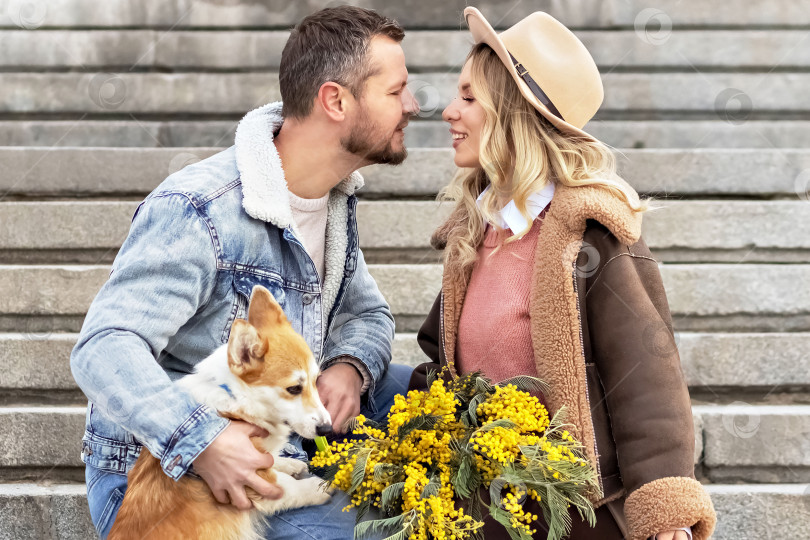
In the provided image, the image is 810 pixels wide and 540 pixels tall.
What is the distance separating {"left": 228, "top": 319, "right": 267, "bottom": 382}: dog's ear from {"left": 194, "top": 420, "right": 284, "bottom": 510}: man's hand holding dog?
167 mm

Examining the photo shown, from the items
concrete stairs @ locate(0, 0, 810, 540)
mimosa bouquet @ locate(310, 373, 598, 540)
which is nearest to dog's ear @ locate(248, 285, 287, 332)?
mimosa bouquet @ locate(310, 373, 598, 540)

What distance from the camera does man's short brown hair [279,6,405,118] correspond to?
2.57 metres

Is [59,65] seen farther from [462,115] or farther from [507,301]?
[507,301]

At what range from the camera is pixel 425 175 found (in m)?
4.23

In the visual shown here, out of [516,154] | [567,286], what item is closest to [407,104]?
[516,154]

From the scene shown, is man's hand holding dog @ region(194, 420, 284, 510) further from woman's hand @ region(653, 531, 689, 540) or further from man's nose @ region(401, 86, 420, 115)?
man's nose @ region(401, 86, 420, 115)

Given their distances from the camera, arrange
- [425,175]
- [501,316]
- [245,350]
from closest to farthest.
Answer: [245,350] < [501,316] < [425,175]

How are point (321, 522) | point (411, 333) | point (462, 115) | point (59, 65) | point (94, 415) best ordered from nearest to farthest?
point (321, 522)
point (94, 415)
point (462, 115)
point (411, 333)
point (59, 65)

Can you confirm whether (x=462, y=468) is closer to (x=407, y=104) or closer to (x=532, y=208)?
(x=532, y=208)

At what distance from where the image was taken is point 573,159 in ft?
7.85

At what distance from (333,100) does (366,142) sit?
185 mm

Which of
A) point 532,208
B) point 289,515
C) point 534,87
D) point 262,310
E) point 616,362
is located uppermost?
point 534,87

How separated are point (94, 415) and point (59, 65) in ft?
10.6

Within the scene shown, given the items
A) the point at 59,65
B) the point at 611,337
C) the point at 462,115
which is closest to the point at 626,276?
the point at 611,337
